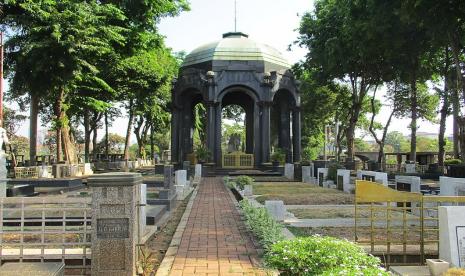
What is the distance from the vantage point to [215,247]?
782 centimetres

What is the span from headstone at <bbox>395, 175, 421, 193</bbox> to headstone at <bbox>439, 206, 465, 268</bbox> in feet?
30.7

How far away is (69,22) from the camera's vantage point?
24.5 meters

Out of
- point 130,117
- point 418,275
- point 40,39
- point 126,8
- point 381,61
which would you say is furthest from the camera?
point 130,117

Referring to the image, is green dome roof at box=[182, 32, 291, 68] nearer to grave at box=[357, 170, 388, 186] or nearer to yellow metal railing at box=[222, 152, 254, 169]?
yellow metal railing at box=[222, 152, 254, 169]

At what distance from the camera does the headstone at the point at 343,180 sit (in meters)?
20.3

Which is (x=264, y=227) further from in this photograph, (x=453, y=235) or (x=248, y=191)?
(x=248, y=191)

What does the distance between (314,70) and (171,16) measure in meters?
12.6

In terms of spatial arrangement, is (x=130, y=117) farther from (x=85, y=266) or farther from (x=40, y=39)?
(x=85, y=266)

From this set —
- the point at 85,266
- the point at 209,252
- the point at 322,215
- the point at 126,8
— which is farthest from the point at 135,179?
the point at 126,8

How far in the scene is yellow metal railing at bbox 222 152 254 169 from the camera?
34.0 metres

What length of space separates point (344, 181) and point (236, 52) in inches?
719

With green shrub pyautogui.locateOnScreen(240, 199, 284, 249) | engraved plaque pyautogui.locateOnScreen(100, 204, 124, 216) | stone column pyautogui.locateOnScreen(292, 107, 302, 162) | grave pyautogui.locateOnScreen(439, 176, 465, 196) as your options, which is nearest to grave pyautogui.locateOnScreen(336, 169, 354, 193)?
grave pyautogui.locateOnScreen(439, 176, 465, 196)

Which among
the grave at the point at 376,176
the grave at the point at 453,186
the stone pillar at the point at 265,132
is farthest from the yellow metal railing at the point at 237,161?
the grave at the point at 453,186

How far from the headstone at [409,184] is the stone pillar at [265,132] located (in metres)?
17.3
